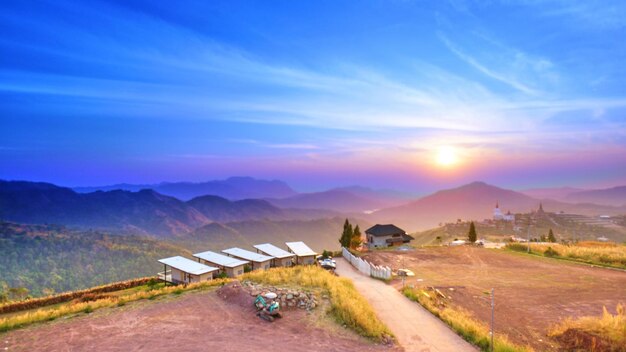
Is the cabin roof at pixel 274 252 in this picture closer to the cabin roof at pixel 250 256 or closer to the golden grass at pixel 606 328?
the cabin roof at pixel 250 256

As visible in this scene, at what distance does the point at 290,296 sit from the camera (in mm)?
22250

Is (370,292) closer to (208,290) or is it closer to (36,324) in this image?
(208,290)

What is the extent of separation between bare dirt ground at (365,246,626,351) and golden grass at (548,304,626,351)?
3.40 ft

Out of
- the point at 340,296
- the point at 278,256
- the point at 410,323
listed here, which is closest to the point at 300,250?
the point at 278,256

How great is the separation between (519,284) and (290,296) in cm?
2200

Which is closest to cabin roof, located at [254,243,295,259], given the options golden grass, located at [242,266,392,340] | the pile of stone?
golden grass, located at [242,266,392,340]

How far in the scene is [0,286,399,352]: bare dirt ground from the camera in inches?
647

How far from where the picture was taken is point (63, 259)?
10394 cm

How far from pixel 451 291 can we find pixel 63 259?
11412 centimetres

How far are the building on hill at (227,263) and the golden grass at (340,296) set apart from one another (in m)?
4.15

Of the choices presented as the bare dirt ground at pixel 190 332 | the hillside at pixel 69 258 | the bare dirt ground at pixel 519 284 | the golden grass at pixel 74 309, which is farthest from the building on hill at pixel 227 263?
the hillside at pixel 69 258

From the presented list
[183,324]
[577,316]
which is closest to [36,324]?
[183,324]

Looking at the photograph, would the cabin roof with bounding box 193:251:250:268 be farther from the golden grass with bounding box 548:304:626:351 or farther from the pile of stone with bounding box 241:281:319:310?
the golden grass with bounding box 548:304:626:351

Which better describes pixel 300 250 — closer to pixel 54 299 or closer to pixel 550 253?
pixel 54 299
